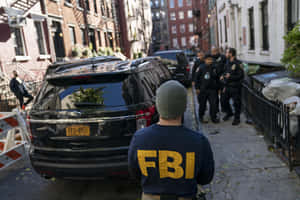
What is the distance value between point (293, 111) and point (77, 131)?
3.24 metres

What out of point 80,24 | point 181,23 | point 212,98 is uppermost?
point 181,23

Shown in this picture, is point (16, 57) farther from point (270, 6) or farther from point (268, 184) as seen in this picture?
point (268, 184)

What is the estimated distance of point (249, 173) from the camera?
4.23 meters

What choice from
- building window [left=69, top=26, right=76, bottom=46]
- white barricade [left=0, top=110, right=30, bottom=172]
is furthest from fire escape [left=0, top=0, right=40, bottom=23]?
white barricade [left=0, top=110, right=30, bottom=172]

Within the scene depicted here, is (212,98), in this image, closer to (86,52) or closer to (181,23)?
(86,52)

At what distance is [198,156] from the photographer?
6.09 ft

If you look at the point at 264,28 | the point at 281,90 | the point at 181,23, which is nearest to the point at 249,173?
the point at 281,90

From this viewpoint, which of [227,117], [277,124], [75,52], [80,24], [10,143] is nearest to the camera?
[277,124]

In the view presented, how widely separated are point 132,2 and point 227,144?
36741mm

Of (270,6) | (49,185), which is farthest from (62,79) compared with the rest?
(270,6)

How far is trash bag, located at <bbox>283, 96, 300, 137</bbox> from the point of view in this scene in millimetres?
3984

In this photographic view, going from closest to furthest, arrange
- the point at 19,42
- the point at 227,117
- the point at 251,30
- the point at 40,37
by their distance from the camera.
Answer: the point at 227,117, the point at 251,30, the point at 19,42, the point at 40,37

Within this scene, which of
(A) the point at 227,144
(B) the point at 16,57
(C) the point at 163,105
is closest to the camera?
(C) the point at 163,105

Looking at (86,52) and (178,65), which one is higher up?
(86,52)
